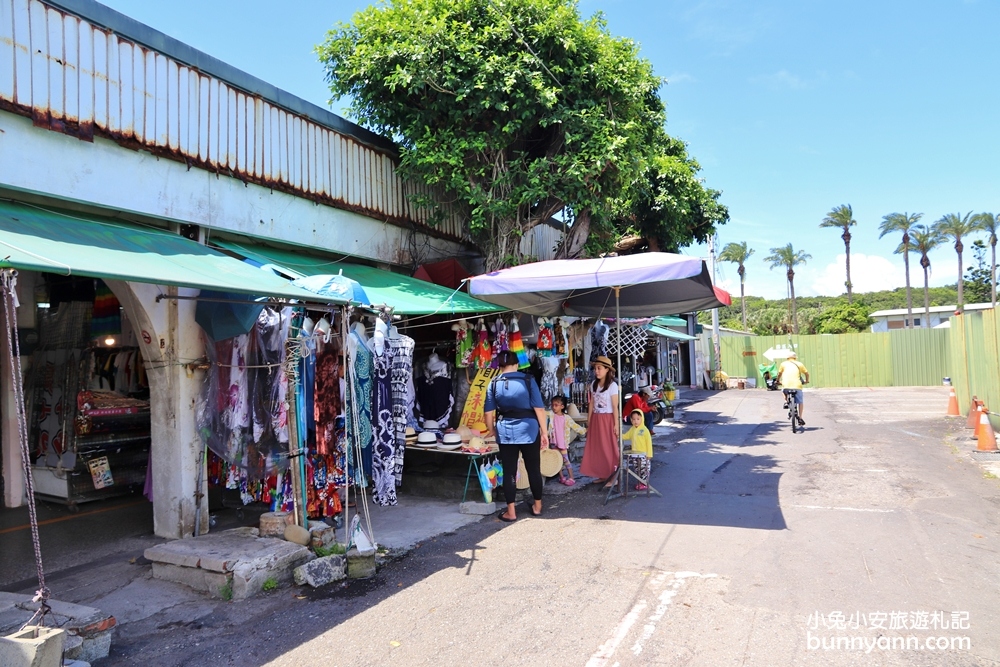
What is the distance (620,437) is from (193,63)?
6763 millimetres

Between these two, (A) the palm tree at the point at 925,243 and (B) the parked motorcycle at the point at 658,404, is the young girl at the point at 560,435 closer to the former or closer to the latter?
(B) the parked motorcycle at the point at 658,404

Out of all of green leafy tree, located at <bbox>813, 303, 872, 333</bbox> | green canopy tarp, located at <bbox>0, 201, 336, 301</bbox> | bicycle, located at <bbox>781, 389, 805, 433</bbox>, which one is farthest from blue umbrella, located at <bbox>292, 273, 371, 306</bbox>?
green leafy tree, located at <bbox>813, 303, 872, 333</bbox>

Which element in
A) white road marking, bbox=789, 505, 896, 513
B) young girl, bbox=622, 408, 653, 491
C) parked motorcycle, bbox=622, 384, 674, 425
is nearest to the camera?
white road marking, bbox=789, 505, 896, 513

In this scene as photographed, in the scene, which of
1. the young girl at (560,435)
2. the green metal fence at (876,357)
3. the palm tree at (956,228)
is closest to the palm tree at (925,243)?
the palm tree at (956,228)

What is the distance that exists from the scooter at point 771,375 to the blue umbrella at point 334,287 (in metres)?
26.4

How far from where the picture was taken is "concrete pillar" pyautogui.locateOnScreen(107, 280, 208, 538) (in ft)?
20.6

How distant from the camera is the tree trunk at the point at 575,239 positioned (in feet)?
36.3

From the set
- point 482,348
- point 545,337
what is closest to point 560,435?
point 545,337

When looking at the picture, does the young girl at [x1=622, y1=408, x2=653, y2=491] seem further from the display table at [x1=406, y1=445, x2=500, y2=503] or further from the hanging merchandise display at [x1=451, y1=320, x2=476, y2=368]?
the hanging merchandise display at [x1=451, y1=320, x2=476, y2=368]

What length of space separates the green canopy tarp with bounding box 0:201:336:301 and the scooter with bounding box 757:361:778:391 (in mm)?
27259

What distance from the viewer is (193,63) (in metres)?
7.02

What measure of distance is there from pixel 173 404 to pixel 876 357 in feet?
98.3

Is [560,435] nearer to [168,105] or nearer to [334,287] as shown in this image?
[334,287]

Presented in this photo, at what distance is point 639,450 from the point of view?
8500 millimetres
